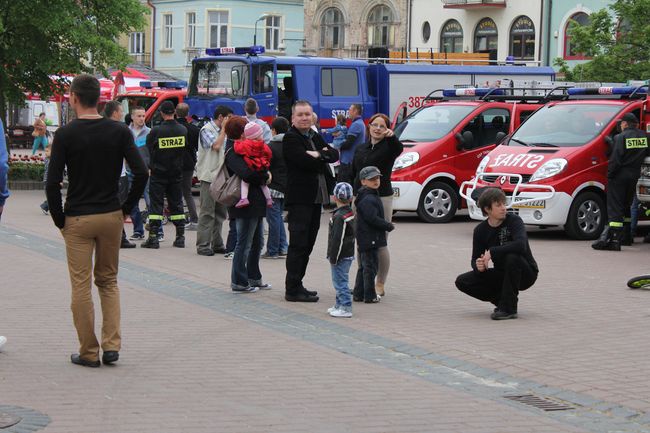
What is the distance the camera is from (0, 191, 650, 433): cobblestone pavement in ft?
23.3

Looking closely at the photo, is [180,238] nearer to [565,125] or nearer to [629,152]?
[629,152]

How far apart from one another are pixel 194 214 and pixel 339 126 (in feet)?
16.7

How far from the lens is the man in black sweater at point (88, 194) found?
805 cm

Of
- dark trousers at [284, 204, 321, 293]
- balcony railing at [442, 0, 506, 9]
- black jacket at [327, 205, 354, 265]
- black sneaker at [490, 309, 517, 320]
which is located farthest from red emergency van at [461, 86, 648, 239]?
balcony railing at [442, 0, 506, 9]

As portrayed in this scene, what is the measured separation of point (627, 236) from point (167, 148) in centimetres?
666

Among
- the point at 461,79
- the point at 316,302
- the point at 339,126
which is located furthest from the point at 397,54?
the point at 316,302

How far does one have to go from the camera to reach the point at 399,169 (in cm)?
1998

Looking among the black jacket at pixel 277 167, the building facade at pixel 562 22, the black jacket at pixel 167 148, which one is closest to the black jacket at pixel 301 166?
the black jacket at pixel 277 167

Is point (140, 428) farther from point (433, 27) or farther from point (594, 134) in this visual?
point (433, 27)

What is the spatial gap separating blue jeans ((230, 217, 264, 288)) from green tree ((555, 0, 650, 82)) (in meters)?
17.2

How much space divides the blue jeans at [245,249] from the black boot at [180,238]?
388 centimetres

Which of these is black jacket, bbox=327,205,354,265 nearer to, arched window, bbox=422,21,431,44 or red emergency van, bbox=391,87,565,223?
red emergency van, bbox=391,87,565,223

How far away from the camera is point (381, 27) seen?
5319 centimetres

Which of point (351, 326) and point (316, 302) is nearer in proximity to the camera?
point (351, 326)
